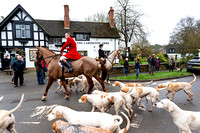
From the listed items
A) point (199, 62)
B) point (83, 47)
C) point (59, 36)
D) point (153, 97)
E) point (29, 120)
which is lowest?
point (29, 120)

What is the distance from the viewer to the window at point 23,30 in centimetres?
1902

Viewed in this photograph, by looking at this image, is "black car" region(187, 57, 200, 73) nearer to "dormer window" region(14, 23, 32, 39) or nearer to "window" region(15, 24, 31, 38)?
"dormer window" region(14, 23, 32, 39)

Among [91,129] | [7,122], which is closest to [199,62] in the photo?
[91,129]

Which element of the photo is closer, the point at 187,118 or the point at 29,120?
the point at 187,118

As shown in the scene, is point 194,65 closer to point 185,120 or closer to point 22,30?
point 185,120

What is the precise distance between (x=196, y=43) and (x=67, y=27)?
25618mm

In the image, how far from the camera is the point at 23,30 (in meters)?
19.3

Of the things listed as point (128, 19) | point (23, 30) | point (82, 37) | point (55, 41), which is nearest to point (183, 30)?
point (128, 19)

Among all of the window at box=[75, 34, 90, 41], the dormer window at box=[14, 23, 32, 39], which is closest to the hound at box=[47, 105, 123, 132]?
the dormer window at box=[14, 23, 32, 39]

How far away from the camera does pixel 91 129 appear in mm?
2162

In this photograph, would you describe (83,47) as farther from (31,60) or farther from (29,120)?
(29,120)

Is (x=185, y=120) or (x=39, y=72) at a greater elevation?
(x=39, y=72)

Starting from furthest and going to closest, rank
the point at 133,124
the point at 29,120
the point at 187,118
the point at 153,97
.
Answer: the point at 153,97 < the point at 29,120 < the point at 133,124 < the point at 187,118

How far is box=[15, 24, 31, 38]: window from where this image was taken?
62.4ft
